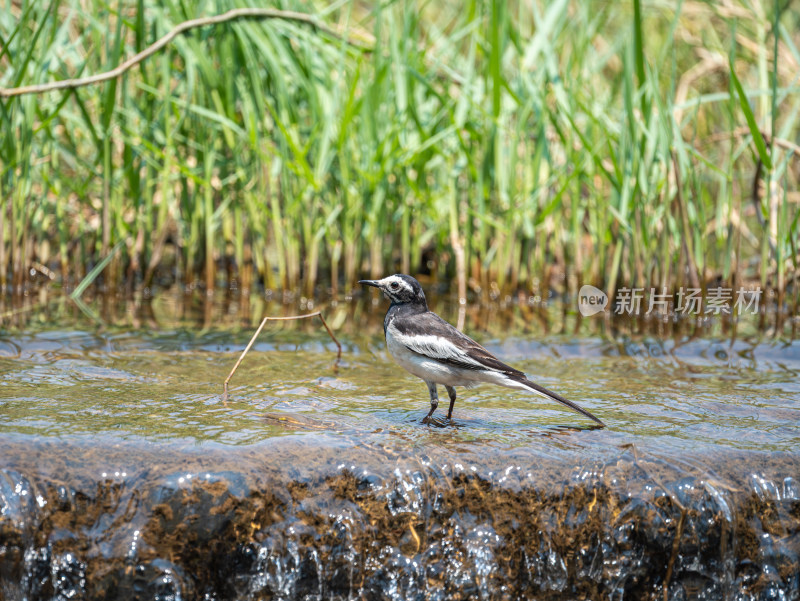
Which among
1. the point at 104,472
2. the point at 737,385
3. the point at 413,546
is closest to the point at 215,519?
the point at 104,472

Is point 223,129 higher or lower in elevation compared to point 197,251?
higher

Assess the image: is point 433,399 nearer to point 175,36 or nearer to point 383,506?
point 383,506

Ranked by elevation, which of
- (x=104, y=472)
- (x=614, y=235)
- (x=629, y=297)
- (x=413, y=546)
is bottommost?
(x=413, y=546)

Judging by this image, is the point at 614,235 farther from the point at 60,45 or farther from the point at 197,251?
the point at 60,45

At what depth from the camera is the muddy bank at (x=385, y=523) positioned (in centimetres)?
281

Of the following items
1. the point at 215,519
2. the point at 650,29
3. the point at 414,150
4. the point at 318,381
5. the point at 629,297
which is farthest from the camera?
the point at 650,29

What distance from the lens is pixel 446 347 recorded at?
362cm

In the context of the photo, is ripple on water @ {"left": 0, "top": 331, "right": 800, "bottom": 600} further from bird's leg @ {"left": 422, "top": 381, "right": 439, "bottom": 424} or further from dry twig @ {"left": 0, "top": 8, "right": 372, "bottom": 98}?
dry twig @ {"left": 0, "top": 8, "right": 372, "bottom": 98}

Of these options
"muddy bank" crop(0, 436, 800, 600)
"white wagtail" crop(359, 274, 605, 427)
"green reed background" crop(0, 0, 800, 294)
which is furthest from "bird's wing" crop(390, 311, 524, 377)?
"green reed background" crop(0, 0, 800, 294)

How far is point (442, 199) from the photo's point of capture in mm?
7023

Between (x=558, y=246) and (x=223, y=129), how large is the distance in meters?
3.04

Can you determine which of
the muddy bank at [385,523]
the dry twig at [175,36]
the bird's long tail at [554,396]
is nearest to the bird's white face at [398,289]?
the bird's long tail at [554,396]

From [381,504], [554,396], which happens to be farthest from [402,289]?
[381,504]

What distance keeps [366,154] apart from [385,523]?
3953 millimetres
